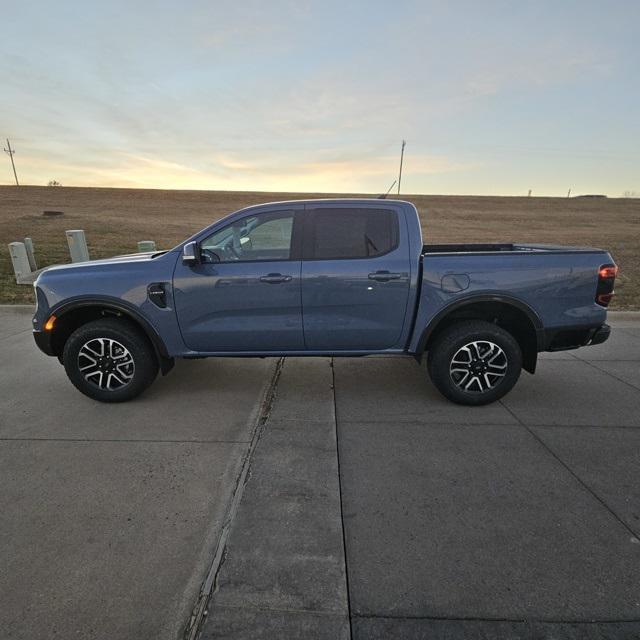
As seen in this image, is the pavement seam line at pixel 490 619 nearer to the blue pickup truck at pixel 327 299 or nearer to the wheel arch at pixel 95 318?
the blue pickup truck at pixel 327 299

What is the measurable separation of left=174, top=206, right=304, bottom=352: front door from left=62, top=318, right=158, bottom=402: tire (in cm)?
46

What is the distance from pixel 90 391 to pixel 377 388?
2720 mm

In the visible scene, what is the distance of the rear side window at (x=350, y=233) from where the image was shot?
3.49m

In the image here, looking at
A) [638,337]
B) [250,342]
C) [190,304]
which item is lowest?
[638,337]

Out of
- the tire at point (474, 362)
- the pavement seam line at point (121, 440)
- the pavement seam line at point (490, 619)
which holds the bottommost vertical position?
A: the pavement seam line at point (121, 440)

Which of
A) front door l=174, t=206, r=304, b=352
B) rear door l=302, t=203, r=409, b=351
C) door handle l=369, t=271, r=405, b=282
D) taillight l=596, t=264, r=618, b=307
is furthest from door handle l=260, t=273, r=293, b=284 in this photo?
taillight l=596, t=264, r=618, b=307

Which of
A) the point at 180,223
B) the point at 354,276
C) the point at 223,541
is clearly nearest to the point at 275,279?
the point at 354,276

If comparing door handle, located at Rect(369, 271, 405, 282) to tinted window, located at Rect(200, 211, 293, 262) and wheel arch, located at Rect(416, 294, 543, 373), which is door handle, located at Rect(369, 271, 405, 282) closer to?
wheel arch, located at Rect(416, 294, 543, 373)

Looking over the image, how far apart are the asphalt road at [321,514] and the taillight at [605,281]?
40.0 inches

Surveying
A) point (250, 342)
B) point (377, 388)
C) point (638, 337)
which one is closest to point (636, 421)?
point (377, 388)

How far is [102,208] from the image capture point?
34.3 m

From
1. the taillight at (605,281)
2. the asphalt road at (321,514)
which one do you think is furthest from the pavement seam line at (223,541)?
the taillight at (605,281)

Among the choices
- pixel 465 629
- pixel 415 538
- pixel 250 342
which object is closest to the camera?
pixel 465 629

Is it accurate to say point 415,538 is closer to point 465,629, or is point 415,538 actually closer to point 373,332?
point 465,629
